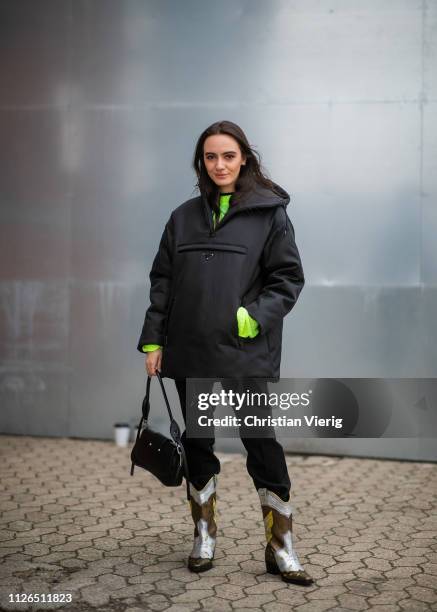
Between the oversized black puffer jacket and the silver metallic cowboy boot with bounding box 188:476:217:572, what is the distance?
Result: 0.57 meters

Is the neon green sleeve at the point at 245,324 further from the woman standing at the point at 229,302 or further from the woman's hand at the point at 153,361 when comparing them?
the woman's hand at the point at 153,361

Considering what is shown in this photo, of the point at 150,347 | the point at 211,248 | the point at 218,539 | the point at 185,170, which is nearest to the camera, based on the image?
the point at 211,248

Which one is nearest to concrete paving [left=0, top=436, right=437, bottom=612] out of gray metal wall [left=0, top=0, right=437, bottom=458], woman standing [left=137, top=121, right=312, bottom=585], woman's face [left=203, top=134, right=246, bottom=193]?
woman standing [left=137, top=121, right=312, bottom=585]

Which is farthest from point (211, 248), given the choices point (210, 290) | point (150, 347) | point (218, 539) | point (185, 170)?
point (185, 170)

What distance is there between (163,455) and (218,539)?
0.90 meters

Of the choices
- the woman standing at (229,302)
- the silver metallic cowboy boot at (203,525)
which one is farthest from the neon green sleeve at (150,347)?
the silver metallic cowboy boot at (203,525)

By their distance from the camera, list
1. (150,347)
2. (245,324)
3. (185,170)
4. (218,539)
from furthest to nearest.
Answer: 1. (185,170)
2. (218,539)
3. (150,347)
4. (245,324)

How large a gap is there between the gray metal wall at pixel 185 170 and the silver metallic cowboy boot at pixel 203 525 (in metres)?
2.55

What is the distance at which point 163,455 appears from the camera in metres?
3.75

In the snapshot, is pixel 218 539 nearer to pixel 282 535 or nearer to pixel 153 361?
pixel 282 535

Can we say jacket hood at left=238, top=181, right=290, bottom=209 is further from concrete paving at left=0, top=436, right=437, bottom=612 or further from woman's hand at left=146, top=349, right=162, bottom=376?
concrete paving at left=0, top=436, right=437, bottom=612

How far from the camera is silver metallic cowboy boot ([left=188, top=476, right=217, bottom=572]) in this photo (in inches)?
153

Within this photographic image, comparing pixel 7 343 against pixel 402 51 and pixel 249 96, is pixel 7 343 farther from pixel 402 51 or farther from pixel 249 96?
pixel 402 51

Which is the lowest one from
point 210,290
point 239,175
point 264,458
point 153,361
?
point 264,458
